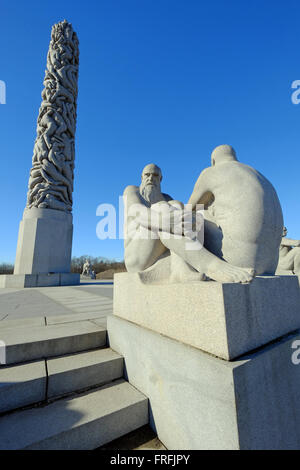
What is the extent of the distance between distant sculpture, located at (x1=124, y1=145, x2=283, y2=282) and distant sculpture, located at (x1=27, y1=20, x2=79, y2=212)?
959 centimetres

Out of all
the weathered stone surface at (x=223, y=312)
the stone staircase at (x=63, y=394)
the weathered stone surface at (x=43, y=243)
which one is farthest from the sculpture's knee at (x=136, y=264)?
the weathered stone surface at (x=43, y=243)

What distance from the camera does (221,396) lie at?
3.46ft

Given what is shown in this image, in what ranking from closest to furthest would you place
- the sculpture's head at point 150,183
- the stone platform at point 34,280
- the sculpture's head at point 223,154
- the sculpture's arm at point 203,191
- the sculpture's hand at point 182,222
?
1. the sculpture's hand at point 182,222
2. the sculpture's arm at point 203,191
3. the sculpture's head at point 223,154
4. the sculpture's head at point 150,183
5. the stone platform at point 34,280

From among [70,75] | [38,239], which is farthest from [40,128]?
[38,239]

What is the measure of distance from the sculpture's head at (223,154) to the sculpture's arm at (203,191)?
238mm

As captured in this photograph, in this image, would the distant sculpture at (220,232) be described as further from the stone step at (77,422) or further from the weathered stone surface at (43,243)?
the weathered stone surface at (43,243)

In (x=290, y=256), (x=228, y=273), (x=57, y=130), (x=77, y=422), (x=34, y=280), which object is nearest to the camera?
(x=77, y=422)

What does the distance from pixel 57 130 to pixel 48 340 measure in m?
11.8

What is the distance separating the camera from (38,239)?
973 cm

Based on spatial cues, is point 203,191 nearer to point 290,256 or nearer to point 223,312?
point 223,312

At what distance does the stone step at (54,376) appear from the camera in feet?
4.91

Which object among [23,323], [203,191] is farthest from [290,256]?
[23,323]

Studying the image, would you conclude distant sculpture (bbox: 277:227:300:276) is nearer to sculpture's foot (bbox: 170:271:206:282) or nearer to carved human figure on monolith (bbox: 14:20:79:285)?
sculpture's foot (bbox: 170:271:206:282)

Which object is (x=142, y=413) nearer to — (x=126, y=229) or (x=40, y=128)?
(x=126, y=229)
